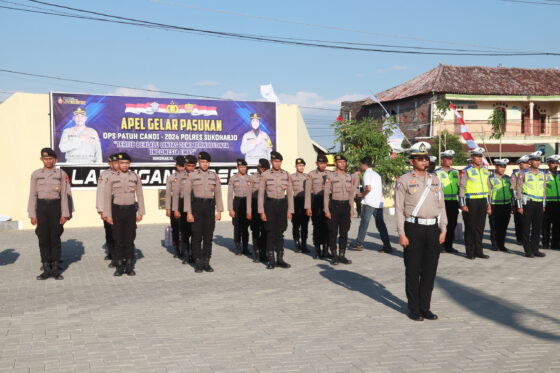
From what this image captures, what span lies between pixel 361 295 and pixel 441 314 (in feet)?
4.38

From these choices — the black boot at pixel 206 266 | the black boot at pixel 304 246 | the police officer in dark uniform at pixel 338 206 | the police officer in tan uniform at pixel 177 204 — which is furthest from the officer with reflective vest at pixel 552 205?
the police officer in tan uniform at pixel 177 204

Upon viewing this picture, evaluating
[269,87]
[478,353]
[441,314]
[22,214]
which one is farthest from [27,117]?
[478,353]

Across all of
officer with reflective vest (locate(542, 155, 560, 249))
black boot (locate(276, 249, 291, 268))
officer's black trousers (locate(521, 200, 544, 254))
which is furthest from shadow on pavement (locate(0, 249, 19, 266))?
officer with reflective vest (locate(542, 155, 560, 249))

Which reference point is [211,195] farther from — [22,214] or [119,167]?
[22,214]

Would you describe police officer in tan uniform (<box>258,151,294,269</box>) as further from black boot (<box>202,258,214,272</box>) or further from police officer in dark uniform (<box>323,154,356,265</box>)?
black boot (<box>202,258,214,272</box>)

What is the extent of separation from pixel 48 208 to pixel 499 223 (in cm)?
901

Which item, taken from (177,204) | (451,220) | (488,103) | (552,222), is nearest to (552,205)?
(552,222)

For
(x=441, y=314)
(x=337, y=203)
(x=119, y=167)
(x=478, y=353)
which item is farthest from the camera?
(x=337, y=203)

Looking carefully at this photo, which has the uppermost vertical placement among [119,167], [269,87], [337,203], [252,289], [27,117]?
[269,87]

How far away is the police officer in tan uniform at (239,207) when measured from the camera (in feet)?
40.0

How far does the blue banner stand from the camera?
18.0 m

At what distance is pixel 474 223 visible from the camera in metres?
11.2

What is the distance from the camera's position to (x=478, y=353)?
17.4 ft

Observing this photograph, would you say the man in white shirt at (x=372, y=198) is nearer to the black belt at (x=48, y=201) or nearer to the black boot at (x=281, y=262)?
the black boot at (x=281, y=262)
